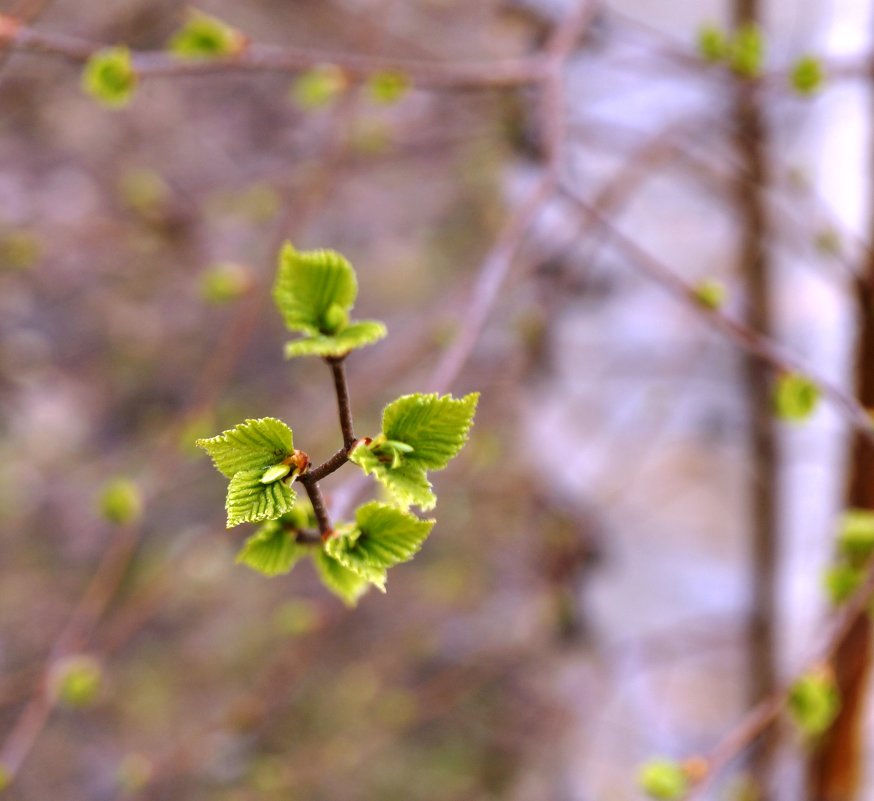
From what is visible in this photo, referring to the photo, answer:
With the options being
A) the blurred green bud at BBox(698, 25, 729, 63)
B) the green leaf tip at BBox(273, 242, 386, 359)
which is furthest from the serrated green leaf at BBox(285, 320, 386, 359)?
the blurred green bud at BBox(698, 25, 729, 63)

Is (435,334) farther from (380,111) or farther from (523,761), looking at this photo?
(523,761)

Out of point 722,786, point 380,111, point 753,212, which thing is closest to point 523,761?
point 722,786

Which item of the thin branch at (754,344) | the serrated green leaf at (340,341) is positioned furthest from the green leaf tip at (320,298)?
the thin branch at (754,344)

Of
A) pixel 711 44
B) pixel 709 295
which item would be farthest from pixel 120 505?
pixel 711 44

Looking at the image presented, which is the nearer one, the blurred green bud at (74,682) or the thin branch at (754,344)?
the thin branch at (754,344)

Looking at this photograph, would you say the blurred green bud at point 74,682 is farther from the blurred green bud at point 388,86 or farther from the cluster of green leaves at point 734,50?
the cluster of green leaves at point 734,50

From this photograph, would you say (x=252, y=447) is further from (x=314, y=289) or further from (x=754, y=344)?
(x=754, y=344)

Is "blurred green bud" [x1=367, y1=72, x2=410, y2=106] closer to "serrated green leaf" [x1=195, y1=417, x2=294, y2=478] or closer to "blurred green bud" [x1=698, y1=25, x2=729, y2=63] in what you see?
"blurred green bud" [x1=698, y1=25, x2=729, y2=63]
